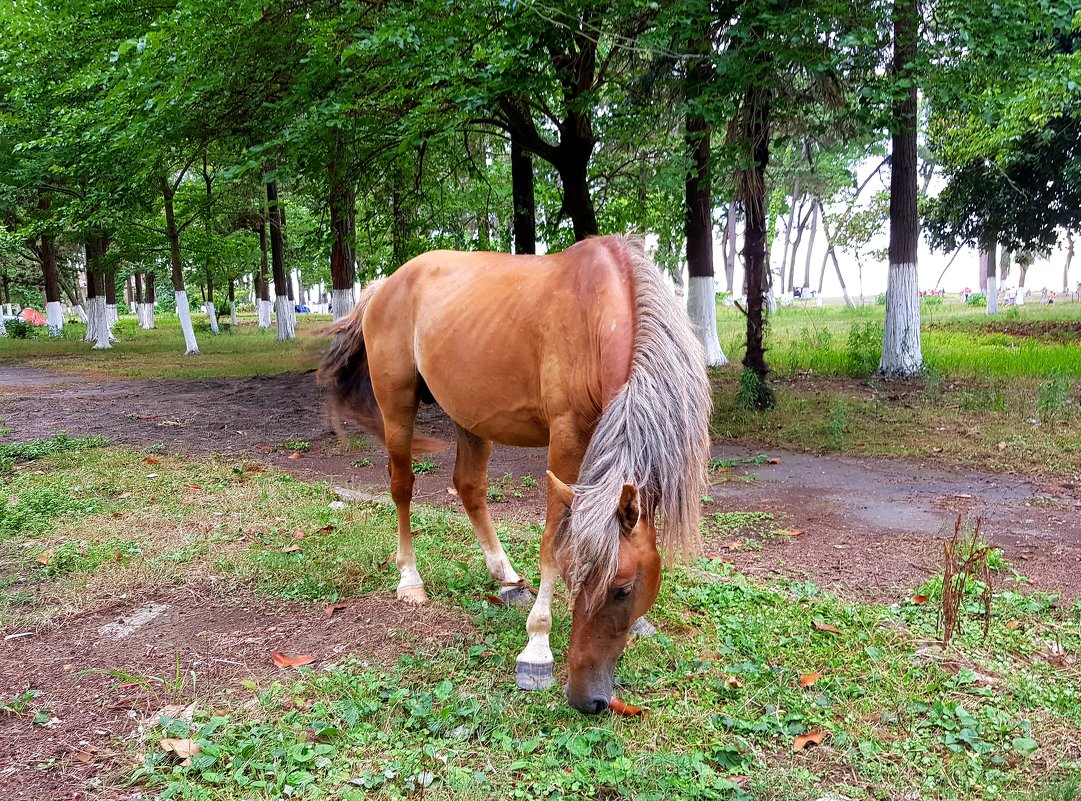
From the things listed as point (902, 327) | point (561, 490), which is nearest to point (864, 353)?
point (902, 327)

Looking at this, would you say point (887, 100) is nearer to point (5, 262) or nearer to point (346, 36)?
point (346, 36)

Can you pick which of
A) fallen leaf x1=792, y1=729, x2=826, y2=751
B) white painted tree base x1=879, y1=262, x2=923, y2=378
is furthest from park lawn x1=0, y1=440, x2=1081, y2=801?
white painted tree base x1=879, y1=262, x2=923, y2=378

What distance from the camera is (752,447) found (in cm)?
810

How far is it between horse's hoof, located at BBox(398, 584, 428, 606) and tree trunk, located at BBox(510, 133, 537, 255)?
758cm

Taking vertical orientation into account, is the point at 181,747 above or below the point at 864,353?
below

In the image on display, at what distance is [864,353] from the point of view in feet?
39.4

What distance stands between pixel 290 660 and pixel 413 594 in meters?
0.89

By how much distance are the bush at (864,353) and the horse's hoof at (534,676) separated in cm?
966

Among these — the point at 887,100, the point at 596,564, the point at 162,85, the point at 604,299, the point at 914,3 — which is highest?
the point at 914,3

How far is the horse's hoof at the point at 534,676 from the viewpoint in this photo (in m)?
3.28

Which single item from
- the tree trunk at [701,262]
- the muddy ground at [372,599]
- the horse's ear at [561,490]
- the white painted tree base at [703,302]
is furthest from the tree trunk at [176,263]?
the horse's ear at [561,490]

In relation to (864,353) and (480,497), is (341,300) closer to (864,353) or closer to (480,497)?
(864,353)

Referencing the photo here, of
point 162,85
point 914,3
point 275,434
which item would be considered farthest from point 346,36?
point 914,3

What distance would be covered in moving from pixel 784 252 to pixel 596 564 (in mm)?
47769
